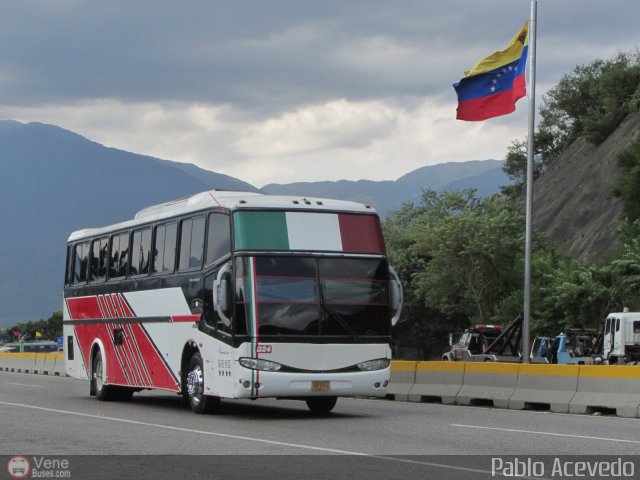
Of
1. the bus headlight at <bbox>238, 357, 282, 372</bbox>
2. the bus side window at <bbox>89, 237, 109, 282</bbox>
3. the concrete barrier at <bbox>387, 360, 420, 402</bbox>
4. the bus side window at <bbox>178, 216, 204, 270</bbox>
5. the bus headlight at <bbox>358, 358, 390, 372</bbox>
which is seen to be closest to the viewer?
the bus headlight at <bbox>238, 357, 282, 372</bbox>

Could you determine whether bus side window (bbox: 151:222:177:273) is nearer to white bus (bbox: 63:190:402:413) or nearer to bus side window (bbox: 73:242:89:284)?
white bus (bbox: 63:190:402:413)

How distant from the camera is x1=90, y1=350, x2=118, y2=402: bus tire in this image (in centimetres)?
2533

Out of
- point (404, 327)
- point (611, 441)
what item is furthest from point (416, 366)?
point (404, 327)

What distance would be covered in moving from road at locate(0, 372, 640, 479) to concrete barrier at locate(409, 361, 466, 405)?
102cm

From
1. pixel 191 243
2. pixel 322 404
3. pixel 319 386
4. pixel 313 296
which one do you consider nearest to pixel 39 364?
pixel 191 243

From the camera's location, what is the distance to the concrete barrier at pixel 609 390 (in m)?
20.0

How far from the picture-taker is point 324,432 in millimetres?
16328

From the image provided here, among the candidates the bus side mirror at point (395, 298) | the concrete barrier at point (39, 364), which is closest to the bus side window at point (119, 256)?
the bus side mirror at point (395, 298)

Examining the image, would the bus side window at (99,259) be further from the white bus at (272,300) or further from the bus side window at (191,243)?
the bus side window at (191,243)

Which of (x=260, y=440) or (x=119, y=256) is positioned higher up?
(x=119, y=256)

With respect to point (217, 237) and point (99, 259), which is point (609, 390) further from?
point (99, 259)

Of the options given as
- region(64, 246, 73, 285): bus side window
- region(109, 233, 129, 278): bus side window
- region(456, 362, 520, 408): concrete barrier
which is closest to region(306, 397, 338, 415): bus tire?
region(456, 362, 520, 408): concrete barrier

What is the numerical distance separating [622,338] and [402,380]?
23.7 metres
